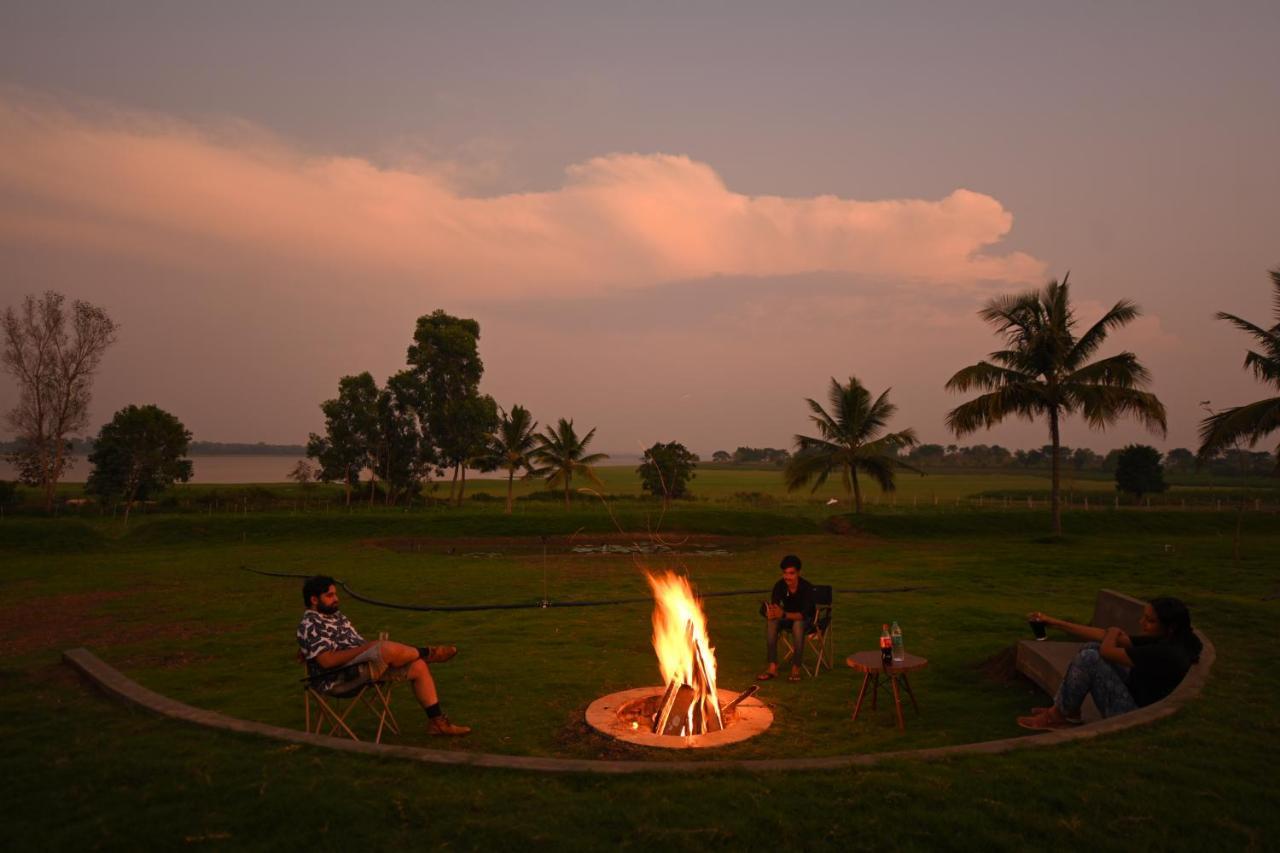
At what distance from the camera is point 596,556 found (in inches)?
1014

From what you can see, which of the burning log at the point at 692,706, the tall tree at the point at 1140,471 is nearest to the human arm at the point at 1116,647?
the burning log at the point at 692,706

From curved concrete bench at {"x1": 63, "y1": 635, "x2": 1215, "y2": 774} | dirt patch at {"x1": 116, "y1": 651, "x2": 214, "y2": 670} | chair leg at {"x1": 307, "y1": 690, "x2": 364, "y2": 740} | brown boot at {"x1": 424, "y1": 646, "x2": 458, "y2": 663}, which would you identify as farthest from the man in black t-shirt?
dirt patch at {"x1": 116, "y1": 651, "x2": 214, "y2": 670}

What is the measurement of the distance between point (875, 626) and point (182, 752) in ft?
32.9

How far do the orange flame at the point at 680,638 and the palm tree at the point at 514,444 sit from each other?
110ft

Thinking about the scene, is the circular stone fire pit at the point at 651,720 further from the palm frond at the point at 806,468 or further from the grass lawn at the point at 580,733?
the palm frond at the point at 806,468

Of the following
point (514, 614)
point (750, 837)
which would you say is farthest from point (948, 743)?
point (514, 614)

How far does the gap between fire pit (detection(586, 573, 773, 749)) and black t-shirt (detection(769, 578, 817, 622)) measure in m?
1.78

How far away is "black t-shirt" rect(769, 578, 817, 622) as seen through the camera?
9.38 metres

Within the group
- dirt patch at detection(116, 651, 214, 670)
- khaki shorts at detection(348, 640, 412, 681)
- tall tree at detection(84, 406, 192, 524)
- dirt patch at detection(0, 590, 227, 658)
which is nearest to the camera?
khaki shorts at detection(348, 640, 412, 681)

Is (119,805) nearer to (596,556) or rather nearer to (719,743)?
(719,743)

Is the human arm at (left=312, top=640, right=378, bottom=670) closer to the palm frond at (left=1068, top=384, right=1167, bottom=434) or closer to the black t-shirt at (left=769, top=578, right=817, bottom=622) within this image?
the black t-shirt at (left=769, top=578, right=817, bottom=622)

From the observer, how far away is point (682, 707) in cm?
705

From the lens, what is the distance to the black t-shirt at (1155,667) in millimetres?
6230

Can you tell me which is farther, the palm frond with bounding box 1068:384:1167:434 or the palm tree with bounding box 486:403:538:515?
the palm tree with bounding box 486:403:538:515
